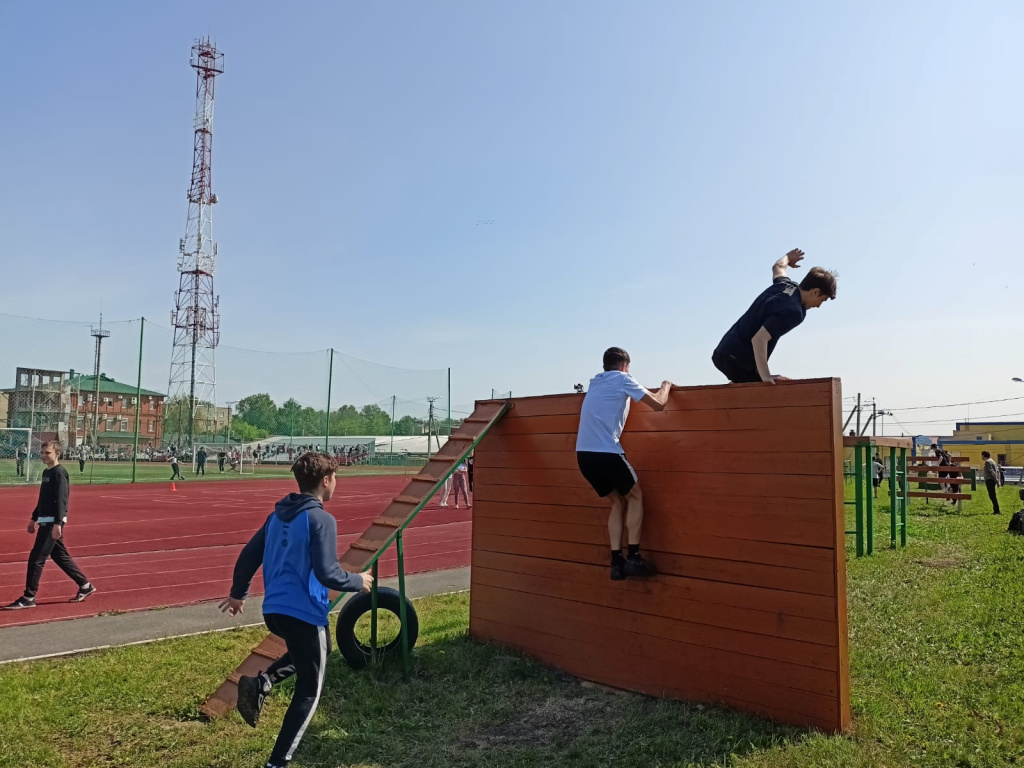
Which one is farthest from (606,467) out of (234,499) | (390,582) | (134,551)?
(234,499)

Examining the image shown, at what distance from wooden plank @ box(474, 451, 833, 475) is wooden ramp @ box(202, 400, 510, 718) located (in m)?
0.50

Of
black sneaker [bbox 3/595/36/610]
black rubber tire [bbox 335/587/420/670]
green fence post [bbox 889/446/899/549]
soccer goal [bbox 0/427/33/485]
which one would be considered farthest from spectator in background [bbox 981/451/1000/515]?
soccer goal [bbox 0/427/33/485]

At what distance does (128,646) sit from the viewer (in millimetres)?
6469

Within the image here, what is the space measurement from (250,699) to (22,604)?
5.75 meters

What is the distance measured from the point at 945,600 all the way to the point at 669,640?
14.2ft

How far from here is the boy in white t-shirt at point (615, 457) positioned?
516cm

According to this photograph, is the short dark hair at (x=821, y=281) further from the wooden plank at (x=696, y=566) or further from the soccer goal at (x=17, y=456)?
the soccer goal at (x=17, y=456)

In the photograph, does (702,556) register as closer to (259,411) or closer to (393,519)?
(393,519)

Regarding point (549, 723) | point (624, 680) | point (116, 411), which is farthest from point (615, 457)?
point (116, 411)

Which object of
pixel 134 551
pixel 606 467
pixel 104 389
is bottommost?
pixel 134 551

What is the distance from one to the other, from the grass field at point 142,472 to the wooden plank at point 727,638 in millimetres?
27816

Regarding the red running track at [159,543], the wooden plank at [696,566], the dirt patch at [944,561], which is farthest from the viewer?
the dirt patch at [944,561]

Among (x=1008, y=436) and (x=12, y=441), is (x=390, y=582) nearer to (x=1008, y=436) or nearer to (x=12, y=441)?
(x=12, y=441)

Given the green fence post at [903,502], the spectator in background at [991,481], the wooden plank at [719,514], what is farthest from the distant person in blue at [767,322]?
the spectator in background at [991,481]
